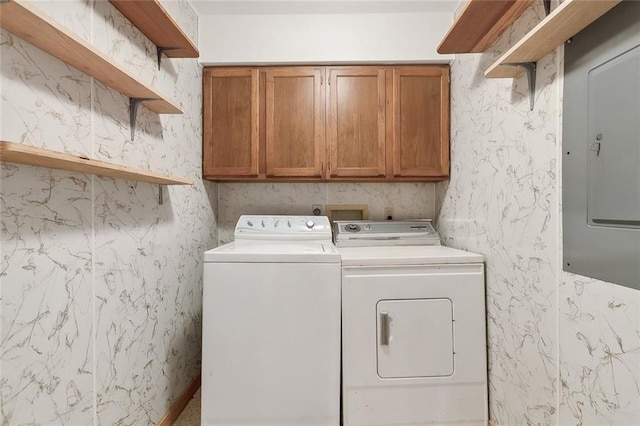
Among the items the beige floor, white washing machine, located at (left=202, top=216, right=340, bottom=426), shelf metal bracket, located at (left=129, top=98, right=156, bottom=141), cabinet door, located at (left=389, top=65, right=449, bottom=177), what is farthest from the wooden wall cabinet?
the beige floor

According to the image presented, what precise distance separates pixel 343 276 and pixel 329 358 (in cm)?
42

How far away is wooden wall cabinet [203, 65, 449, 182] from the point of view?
79.0 inches

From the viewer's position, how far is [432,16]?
6.49 feet

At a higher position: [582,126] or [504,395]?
[582,126]

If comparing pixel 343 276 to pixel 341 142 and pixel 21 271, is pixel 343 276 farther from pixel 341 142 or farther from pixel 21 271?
pixel 21 271

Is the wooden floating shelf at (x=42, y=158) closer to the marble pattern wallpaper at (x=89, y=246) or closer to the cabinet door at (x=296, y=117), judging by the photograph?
the marble pattern wallpaper at (x=89, y=246)

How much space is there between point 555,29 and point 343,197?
1.61 meters

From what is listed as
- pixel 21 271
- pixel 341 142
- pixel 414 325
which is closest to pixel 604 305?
pixel 414 325

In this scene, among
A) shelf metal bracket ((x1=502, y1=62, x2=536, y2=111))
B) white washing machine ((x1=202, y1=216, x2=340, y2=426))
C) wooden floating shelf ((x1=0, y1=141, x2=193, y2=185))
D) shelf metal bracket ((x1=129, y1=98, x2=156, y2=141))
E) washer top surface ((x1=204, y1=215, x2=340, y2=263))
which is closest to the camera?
wooden floating shelf ((x1=0, y1=141, x2=193, y2=185))

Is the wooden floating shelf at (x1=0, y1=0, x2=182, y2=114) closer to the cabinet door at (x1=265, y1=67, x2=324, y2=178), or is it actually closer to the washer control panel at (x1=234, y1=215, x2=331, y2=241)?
the cabinet door at (x1=265, y1=67, x2=324, y2=178)

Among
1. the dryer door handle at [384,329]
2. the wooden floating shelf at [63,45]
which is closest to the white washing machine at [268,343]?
the dryer door handle at [384,329]

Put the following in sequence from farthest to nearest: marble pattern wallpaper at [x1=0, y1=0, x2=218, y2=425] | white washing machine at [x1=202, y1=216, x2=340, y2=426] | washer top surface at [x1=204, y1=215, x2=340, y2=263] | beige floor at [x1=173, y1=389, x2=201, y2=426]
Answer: washer top surface at [x1=204, y1=215, x2=340, y2=263], beige floor at [x1=173, y1=389, x2=201, y2=426], white washing machine at [x1=202, y1=216, x2=340, y2=426], marble pattern wallpaper at [x1=0, y1=0, x2=218, y2=425]

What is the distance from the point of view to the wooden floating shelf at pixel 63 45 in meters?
0.67

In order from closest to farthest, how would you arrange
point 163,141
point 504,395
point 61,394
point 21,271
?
1. point 21,271
2. point 61,394
3. point 504,395
4. point 163,141
